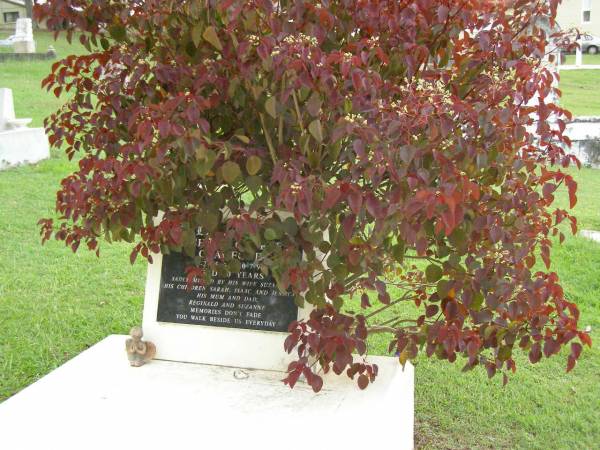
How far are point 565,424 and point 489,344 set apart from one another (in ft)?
3.55

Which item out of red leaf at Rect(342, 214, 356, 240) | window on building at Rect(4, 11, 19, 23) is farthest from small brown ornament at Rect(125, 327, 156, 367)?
window on building at Rect(4, 11, 19, 23)

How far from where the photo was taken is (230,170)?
2289 millimetres

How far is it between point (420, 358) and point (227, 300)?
151 cm

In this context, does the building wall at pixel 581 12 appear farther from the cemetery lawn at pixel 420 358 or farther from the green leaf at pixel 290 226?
the green leaf at pixel 290 226

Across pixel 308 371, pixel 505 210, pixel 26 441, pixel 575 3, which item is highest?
pixel 575 3

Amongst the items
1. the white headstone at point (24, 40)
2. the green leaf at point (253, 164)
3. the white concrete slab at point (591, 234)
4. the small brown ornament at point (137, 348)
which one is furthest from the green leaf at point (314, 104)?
the white headstone at point (24, 40)

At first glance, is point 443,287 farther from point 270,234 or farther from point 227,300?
point 227,300

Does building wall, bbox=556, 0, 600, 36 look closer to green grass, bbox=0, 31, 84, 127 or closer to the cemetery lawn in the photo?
green grass, bbox=0, 31, 84, 127

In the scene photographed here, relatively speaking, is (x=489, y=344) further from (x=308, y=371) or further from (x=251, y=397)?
(x=251, y=397)

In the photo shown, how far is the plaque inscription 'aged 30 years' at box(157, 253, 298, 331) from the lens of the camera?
2.96m

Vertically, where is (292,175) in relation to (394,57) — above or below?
below

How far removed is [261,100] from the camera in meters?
2.54

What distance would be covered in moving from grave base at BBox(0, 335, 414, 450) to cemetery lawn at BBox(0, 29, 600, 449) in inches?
24.5

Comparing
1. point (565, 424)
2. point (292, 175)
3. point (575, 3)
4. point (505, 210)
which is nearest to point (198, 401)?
point (292, 175)
